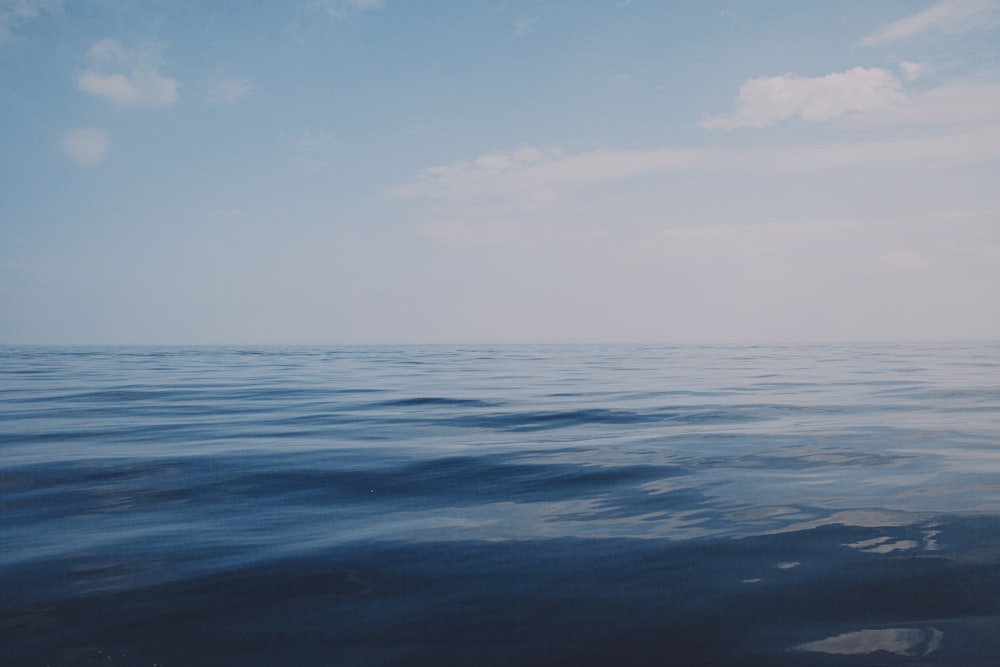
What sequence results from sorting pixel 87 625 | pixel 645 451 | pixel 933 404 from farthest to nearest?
1. pixel 933 404
2. pixel 645 451
3. pixel 87 625

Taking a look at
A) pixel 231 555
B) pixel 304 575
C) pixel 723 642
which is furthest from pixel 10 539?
pixel 723 642

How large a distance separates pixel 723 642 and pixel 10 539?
14.4ft

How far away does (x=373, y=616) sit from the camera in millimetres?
2787

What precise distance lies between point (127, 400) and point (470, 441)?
9922 mm

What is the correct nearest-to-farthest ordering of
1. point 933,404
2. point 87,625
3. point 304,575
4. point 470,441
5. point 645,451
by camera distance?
point 87,625, point 304,575, point 645,451, point 470,441, point 933,404

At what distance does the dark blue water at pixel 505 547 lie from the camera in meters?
2.54

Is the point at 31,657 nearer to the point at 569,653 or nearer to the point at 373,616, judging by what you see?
the point at 373,616

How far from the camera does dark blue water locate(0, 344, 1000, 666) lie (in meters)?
A: 2.54

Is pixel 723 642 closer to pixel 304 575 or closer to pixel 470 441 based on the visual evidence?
pixel 304 575

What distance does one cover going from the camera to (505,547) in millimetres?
3744

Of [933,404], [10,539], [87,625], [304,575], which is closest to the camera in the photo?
[87,625]

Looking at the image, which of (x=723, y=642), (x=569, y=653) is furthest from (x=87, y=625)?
(x=723, y=642)

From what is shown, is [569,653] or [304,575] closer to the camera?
[569,653]

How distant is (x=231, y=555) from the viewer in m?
3.59
